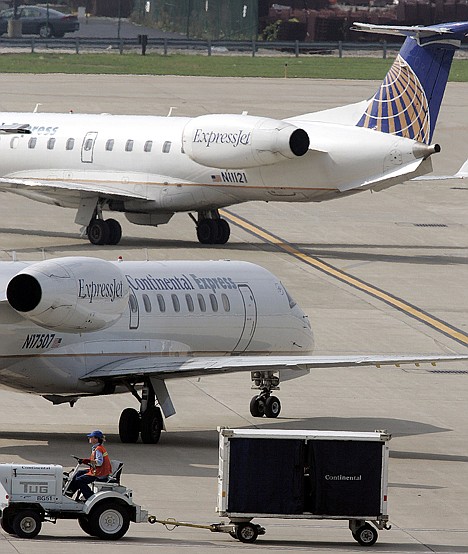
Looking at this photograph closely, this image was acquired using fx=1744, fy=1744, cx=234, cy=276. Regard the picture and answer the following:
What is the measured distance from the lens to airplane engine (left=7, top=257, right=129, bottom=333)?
93.2 feet

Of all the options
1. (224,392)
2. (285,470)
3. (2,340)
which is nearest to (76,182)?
(224,392)

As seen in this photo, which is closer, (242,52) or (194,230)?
(194,230)

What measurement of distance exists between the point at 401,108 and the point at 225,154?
5.94 m

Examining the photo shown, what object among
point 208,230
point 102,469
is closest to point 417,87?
point 208,230

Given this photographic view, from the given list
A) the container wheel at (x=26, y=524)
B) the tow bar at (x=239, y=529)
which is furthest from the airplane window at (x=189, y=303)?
the container wheel at (x=26, y=524)

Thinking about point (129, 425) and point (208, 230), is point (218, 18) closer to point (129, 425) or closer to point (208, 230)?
point (208, 230)

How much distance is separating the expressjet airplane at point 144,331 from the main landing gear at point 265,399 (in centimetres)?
2

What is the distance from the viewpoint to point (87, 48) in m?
131

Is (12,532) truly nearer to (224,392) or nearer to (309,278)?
(224,392)

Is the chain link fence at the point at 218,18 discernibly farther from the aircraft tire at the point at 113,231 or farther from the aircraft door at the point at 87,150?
the aircraft door at the point at 87,150

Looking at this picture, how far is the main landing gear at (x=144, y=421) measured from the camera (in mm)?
31859

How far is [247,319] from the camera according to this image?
34844 millimetres

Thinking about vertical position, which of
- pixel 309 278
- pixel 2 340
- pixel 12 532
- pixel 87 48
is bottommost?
pixel 12 532

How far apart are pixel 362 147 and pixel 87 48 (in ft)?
264
